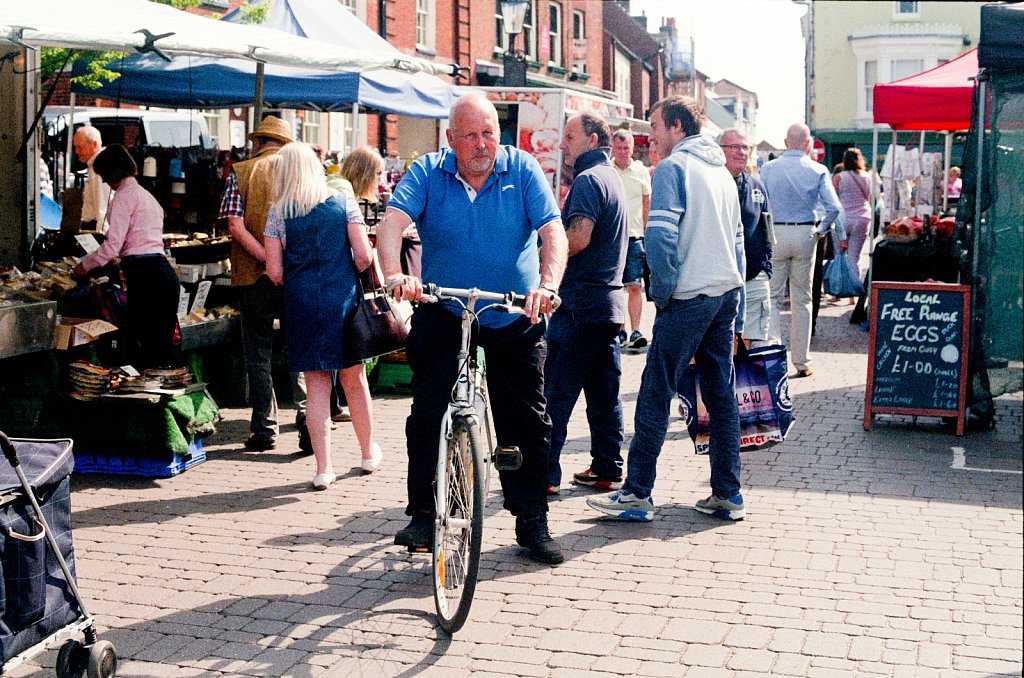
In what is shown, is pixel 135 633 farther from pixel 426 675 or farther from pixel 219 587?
pixel 426 675

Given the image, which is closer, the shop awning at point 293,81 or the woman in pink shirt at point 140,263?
the woman in pink shirt at point 140,263

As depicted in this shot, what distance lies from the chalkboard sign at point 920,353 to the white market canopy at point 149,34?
4279 millimetres

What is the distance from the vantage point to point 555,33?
39.8 m

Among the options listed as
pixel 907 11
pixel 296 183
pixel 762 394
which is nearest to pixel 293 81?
pixel 296 183

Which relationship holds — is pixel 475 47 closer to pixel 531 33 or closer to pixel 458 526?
pixel 531 33

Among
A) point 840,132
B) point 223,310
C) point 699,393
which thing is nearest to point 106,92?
point 223,310

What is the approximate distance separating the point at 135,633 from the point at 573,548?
2087 millimetres

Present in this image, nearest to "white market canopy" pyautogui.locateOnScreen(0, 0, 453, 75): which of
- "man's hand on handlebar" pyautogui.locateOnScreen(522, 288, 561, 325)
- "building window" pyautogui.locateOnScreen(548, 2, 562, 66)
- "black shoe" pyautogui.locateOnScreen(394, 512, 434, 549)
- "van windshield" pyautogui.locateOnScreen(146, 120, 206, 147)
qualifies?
"black shoe" pyautogui.locateOnScreen(394, 512, 434, 549)

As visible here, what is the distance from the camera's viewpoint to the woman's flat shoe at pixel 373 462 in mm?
7484

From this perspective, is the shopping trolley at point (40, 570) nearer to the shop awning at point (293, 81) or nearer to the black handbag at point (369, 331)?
the black handbag at point (369, 331)

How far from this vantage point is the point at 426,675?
4.41 m

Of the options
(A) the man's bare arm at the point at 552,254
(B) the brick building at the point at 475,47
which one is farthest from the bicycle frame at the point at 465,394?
(B) the brick building at the point at 475,47

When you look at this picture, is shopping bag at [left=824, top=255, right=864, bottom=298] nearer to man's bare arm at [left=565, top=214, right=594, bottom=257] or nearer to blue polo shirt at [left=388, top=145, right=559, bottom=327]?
man's bare arm at [left=565, top=214, right=594, bottom=257]

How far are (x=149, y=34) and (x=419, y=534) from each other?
3.67 m
